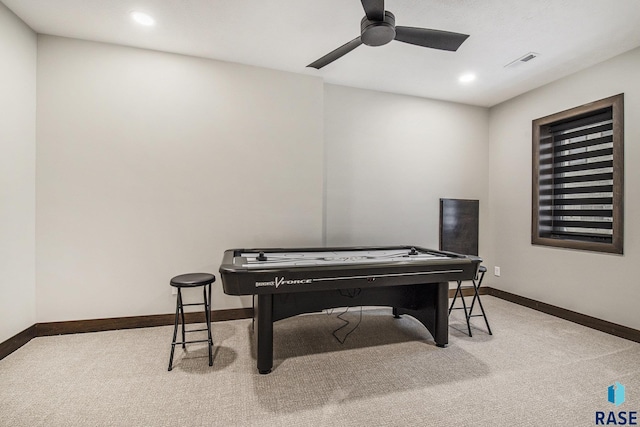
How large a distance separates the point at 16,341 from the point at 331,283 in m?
2.64

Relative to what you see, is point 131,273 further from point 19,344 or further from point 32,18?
point 32,18

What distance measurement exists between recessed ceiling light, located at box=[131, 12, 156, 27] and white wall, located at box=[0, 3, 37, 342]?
94cm

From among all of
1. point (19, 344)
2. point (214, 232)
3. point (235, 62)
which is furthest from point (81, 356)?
point (235, 62)

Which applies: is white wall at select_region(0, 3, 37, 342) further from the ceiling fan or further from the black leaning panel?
the black leaning panel

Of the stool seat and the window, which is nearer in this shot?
the stool seat

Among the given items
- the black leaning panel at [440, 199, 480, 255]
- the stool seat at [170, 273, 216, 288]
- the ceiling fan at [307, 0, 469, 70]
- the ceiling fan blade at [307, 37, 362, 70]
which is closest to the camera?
the ceiling fan at [307, 0, 469, 70]

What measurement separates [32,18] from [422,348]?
14.1ft

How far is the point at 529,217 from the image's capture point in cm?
402

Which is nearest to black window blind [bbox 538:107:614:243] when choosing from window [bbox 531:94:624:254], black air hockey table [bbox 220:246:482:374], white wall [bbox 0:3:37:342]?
window [bbox 531:94:624:254]

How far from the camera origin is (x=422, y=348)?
2.68 m

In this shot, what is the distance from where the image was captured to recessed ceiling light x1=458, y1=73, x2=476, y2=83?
359 centimetres

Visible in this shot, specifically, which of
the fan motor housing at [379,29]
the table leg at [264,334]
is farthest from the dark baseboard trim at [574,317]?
the fan motor housing at [379,29]

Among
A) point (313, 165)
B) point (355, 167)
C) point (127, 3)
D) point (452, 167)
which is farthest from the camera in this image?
point (452, 167)

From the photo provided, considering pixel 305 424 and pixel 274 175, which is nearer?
pixel 305 424
